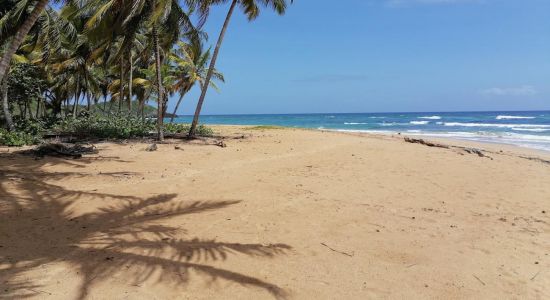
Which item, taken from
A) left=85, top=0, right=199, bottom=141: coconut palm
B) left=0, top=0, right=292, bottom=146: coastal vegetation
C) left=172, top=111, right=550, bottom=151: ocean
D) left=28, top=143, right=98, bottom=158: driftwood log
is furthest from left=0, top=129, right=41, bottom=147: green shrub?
left=172, top=111, right=550, bottom=151: ocean

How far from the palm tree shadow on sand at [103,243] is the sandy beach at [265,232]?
0.02m

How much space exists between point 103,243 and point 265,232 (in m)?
1.89

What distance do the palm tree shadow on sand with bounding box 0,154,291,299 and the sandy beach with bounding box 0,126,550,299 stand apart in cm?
2

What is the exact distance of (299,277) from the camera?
150 inches

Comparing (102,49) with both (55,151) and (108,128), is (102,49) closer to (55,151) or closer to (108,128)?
(108,128)

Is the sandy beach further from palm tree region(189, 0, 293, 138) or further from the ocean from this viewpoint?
the ocean

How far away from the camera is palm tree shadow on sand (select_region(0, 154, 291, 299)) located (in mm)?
3652

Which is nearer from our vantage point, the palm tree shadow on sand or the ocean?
the palm tree shadow on sand

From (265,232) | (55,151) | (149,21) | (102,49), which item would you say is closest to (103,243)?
(265,232)

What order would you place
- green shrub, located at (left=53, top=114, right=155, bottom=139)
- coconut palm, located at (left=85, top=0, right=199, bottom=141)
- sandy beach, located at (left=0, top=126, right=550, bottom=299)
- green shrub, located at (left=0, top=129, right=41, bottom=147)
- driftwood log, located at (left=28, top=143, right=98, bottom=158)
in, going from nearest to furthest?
1. sandy beach, located at (left=0, top=126, right=550, bottom=299)
2. driftwood log, located at (left=28, top=143, right=98, bottom=158)
3. coconut palm, located at (left=85, top=0, right=199, bottom=141)
4. green shrub, located at (left=0, top=129, right=41, bottom=147)
5. green shrub, located at (left=53, top=114, right=155, bottom=139)

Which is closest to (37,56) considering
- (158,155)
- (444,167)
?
(158,155)

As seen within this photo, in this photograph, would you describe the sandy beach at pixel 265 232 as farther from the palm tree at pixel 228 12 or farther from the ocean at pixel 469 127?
the ocean at pixel 469 127

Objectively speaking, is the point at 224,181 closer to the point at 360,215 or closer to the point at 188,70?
the point at 360,215

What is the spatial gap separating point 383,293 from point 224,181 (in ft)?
15.6
